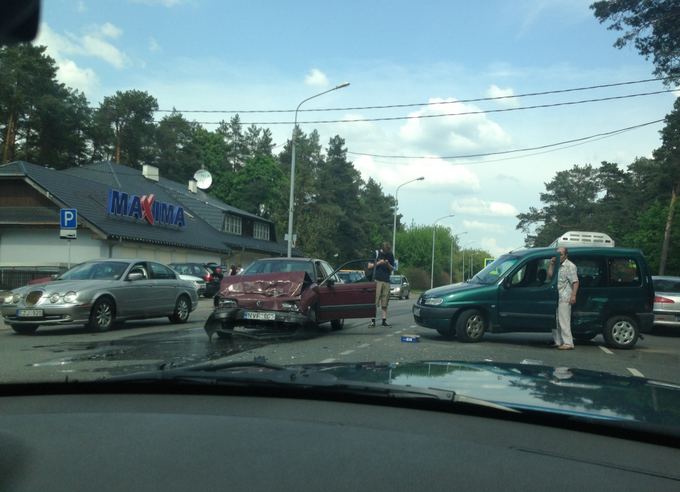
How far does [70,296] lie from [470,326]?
784 centimetres

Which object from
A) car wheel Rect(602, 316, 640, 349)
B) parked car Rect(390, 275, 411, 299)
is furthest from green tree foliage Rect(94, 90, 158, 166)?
car wheel Rect(602, 316, 640, 349)

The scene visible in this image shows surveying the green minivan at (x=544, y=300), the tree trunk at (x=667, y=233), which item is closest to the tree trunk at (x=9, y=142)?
the green minivan at (x=544, y=300)

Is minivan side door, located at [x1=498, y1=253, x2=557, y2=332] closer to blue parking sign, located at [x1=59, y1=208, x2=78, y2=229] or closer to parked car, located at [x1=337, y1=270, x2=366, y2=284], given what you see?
parked car, located at [x1=337, y1=270, x2=366, y2=284]

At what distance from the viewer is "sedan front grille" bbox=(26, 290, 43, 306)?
40.2 feet

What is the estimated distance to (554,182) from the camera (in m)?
91.3

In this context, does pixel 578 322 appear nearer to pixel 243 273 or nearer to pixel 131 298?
pixel 243 273

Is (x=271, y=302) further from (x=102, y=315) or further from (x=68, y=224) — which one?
(x=68, y=224)

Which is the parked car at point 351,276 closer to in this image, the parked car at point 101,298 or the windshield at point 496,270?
the windshield at point 496,270

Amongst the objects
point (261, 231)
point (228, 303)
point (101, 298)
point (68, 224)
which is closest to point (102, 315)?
point (101, 298)

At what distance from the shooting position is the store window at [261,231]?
183ft

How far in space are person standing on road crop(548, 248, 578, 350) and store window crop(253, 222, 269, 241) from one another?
45359 millimetres

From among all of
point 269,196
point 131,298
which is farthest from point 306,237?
point 131,298

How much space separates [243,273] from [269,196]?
65284 mm

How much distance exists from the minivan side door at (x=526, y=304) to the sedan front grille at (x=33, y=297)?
8985 mm
